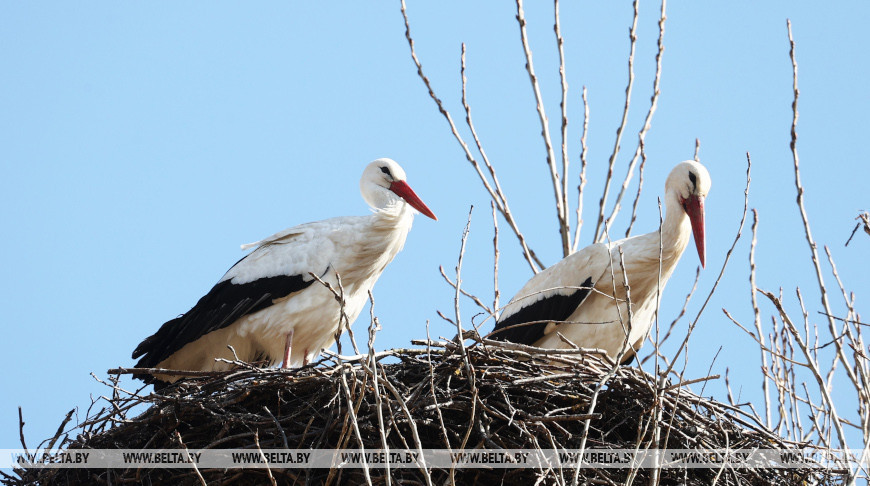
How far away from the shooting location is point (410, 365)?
438 cm

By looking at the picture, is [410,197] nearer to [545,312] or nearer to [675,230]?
[545,312]

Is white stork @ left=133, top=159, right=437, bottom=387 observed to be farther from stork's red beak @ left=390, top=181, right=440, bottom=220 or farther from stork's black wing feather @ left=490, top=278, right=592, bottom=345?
stork's black wing feather @ left=490, top=278, right=592, bottom=345

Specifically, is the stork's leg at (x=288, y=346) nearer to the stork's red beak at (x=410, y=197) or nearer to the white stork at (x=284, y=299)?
the white stork at (x=284, y=299)

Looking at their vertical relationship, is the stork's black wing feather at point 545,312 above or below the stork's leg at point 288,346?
above

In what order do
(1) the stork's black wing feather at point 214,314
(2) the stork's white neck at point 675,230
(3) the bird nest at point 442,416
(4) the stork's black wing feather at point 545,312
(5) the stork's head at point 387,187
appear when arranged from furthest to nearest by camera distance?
(5) the stork's head at point 387,187, (2) the stork's white neck at point 675,230, (1) the stork's black wing feather at point 214,314, (4) the stork's black wing feather at point 545,312, (3) the bird nest at point 442,416

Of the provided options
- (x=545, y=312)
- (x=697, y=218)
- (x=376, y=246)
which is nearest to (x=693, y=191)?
(x=697, y=218)

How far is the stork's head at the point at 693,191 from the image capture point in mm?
5738

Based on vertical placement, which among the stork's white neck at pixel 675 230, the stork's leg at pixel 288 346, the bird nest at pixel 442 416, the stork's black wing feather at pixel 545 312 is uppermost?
the stork's white neck at pixel 675 230

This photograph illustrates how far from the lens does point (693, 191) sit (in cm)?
580

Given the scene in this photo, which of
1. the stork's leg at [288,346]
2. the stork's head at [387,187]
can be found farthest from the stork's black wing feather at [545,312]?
the stork's leg at [288,346]

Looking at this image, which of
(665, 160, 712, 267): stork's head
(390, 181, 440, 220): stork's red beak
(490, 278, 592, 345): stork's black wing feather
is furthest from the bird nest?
(390, 181, 440, 220): stork's red beak

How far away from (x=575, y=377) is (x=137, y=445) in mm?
1835

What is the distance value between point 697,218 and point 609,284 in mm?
664

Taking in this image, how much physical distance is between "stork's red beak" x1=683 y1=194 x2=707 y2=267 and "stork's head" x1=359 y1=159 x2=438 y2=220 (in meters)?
1.48
